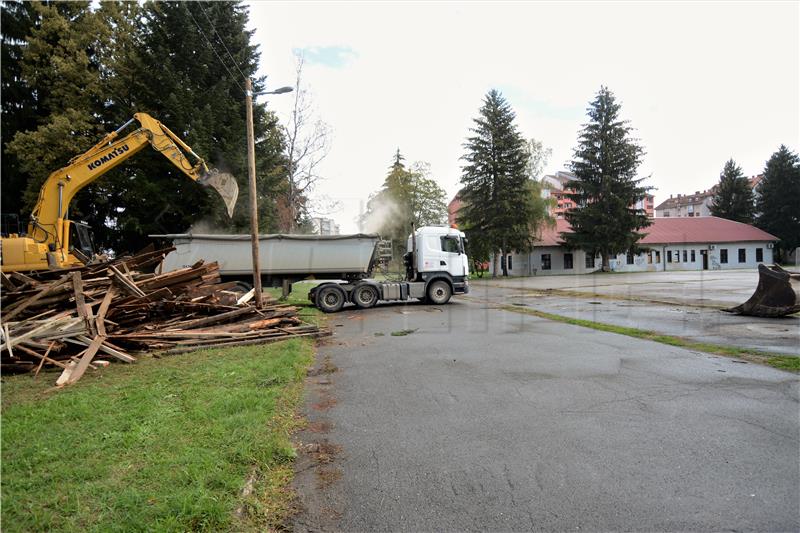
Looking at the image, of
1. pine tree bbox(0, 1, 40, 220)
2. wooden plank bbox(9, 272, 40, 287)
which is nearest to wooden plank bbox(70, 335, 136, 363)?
wooden plank bbox(9, 272, 40, 287)

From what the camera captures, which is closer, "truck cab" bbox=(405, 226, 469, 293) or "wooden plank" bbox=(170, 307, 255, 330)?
"wooden plank" bbox=(170, 307, 255, 330)

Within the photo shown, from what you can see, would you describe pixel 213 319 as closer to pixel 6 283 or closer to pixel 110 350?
pixel 110 350

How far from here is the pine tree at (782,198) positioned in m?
58.2

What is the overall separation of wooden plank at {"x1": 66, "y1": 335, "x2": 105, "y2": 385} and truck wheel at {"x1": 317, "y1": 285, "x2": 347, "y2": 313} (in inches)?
349

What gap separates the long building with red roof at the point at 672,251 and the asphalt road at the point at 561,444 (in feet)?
140

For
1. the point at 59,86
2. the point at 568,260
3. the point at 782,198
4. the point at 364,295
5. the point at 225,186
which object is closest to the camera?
the point at 225,186

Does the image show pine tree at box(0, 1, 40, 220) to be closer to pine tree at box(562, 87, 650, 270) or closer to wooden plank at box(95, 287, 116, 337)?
wooden plank at box(95, 287, 116, 337)

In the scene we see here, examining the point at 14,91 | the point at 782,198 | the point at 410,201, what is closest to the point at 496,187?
the point at 410,201

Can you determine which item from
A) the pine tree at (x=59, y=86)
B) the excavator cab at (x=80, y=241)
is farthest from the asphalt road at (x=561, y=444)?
the pine tree at (x=59, y=86)

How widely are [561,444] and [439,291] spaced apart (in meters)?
13.6

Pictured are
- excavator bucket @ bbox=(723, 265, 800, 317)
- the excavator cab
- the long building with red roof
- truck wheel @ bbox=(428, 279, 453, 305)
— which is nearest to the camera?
excavator bucket @ bbox=(723, 265, 800, 317)

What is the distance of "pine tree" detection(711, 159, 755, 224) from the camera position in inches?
2525

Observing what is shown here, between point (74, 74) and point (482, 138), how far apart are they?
33.0 m

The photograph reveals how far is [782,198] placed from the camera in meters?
59.2
